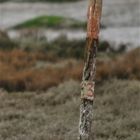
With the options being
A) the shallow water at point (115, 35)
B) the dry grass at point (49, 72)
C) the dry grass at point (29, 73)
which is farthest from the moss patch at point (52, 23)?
the dry grass at point (49, 72)

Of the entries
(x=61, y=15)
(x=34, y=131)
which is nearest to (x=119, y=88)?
(x=34, y=131)

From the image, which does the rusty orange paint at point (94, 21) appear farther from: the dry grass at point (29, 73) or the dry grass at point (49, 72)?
the dry grass at point (29, 73)

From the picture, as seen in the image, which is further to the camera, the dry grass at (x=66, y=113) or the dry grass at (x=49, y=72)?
the dry grass at (x=49, y=72)

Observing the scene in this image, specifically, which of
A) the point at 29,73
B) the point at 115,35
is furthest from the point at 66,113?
the point at 115,35

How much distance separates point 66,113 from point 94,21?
562 centimetres

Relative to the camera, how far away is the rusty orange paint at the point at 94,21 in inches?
464

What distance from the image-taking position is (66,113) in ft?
56.1

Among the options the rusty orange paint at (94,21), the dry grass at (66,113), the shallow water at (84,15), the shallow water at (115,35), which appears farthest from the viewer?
the shallow water at (84,15)

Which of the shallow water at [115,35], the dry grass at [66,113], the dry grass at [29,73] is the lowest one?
the shallow water at [115,35]

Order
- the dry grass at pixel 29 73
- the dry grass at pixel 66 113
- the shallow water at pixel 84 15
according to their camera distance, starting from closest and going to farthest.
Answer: the dry grass at pixel 66 113 < the dry grass at pixel 29 73 < the shallow water at pixel 84 15

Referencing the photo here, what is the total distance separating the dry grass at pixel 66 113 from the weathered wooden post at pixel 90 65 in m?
2.19

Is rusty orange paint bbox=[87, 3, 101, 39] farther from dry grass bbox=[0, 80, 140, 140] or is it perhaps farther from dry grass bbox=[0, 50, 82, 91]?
dry grass bbox=[0, 50, 82, 91]

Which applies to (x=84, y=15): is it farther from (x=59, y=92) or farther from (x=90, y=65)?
(x=90, y=65)

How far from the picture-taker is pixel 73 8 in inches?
2347
